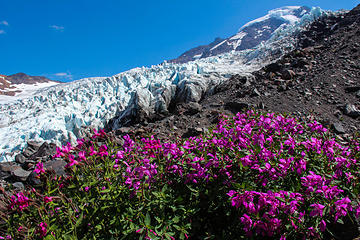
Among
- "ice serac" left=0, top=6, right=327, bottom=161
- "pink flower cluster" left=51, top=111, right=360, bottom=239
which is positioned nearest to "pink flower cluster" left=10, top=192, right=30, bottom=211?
"pink flower cluster" left=51, top=111, right=360, bottom=239

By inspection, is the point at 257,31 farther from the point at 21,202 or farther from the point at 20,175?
the point at 21,202

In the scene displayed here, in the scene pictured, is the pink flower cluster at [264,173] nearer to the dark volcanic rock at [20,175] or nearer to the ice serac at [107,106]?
the dark volcanic rock at [20,175]

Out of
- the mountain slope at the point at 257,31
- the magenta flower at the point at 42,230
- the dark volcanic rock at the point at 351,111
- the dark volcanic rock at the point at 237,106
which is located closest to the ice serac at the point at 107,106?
the dark volcanic rock at the point at 237,106

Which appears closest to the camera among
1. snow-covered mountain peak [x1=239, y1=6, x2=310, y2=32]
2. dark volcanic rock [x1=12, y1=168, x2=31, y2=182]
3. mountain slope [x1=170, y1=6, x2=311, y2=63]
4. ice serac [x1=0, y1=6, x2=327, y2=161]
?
dark volcanic rock [x1=12, y1=168, x2=31, y2=182]

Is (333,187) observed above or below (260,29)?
below

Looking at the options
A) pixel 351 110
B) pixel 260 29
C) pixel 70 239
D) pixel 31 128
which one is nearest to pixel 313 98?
pixel 351 110

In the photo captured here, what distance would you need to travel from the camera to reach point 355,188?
1735 mm

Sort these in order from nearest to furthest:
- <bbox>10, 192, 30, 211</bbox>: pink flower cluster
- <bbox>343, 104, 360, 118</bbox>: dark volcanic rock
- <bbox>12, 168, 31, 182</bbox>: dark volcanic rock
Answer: <bbox>10, 192, 30, 211</bbox>: pink flower cluster < <bbox>12, 168, 31, 182</bbox>: dark volcanic rock < <bbox>343, 104, 360, 118</bbox>: dark volcanic rock

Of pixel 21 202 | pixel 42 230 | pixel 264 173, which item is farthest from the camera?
pixel 264 173

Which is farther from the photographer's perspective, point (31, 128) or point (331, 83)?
point (31, 128)

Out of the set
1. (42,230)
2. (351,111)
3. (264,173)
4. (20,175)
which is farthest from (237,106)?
(20,175)

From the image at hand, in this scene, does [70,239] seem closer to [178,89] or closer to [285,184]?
[285,184]

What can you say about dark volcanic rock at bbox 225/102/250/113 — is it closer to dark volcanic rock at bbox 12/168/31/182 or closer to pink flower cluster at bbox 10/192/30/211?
pink flower cluster at bbox 10/192/30/211

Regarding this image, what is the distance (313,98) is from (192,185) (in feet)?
21.7
